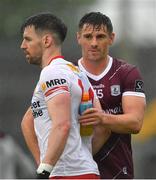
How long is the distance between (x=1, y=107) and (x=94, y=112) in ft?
26.2

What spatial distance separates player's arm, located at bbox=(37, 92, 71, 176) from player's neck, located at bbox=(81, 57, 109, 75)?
3.63ft

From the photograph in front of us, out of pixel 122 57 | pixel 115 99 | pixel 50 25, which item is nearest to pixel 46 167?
pixel 50 25

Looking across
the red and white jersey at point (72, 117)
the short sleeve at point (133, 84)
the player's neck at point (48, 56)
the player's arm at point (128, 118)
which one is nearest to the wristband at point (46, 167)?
the red and white jersey at point (72, 117)

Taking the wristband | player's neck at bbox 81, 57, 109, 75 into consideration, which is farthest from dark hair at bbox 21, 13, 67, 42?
the wristband

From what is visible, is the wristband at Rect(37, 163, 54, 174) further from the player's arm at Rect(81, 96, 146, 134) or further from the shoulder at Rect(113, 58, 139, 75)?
the shoulder at Rect(113, 58, 139, 75)

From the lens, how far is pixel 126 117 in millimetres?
7137

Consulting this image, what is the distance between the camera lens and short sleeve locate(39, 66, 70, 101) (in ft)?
21.3

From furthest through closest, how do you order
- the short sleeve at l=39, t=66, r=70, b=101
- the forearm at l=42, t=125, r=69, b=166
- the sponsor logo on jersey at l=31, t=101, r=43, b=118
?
the sponsor logo on jersey at l=31, t=101, r=43, b=118
the short sleeve at l=39, t=66, r=70, b=101
the forearm at l=42, t=125, r=69, b=166

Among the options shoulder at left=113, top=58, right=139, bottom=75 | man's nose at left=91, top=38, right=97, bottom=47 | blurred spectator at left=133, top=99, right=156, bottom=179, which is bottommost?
blurred spectator at left=133, top=99, right=156, bottom=179

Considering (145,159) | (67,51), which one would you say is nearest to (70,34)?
(67,51)

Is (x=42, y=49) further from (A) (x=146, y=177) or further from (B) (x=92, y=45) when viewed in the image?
(A) (x=146, y=177)

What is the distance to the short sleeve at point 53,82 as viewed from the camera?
6484 millimetres

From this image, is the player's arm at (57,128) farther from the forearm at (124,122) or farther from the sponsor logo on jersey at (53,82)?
the forearm at (124,122)

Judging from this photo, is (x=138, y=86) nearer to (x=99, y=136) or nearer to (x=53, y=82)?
(x=99, y=136)
